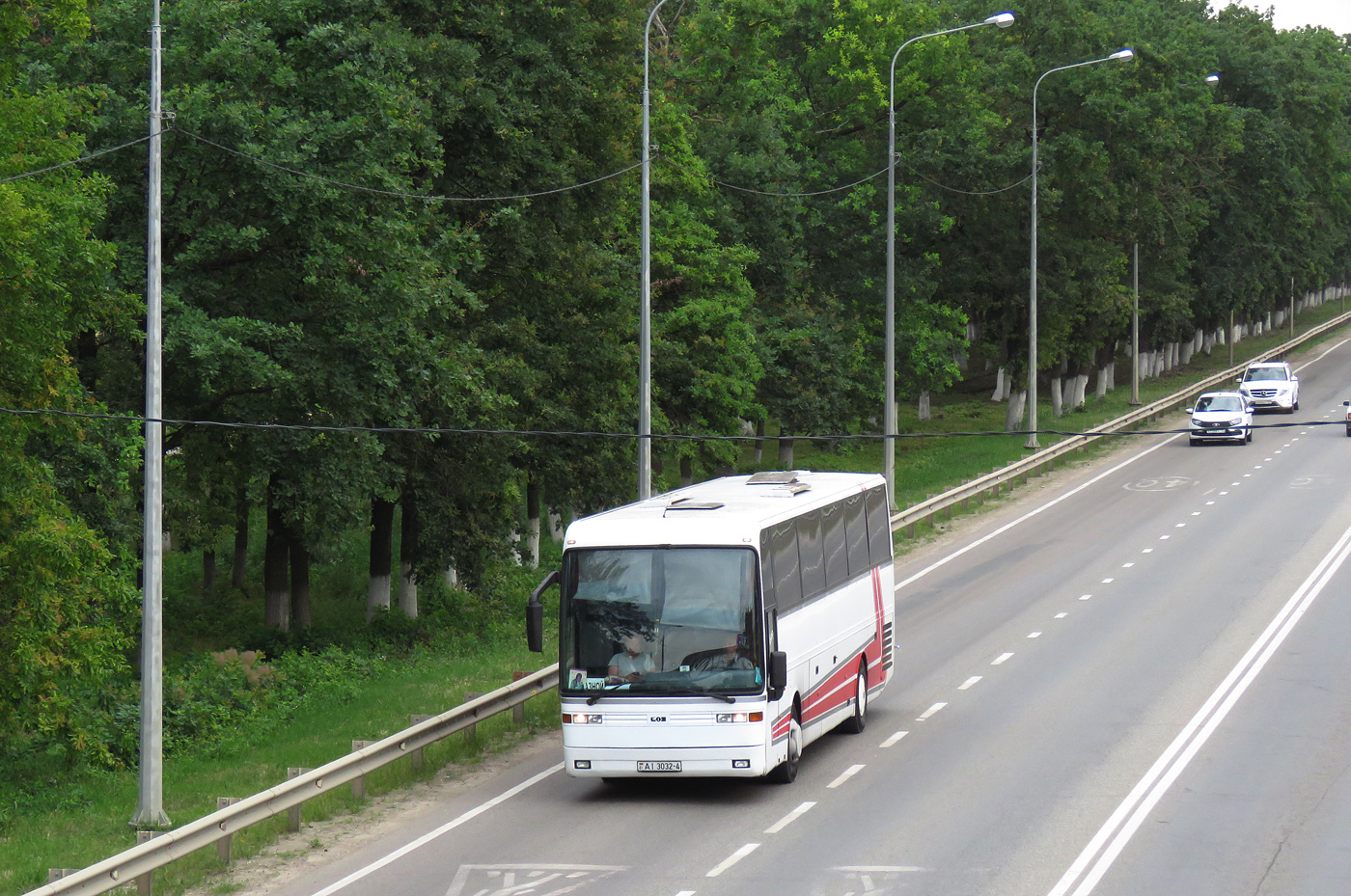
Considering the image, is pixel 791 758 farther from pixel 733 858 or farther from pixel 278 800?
Answer: pixel 278 800

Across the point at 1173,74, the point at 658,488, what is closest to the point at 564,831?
the point at 658,488

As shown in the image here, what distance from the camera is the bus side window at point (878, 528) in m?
21.3

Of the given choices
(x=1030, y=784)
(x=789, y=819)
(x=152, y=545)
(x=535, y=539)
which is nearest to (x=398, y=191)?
(x=152, y=545)

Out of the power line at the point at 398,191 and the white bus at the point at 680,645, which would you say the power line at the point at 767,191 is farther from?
the white bus at the point at 680,645

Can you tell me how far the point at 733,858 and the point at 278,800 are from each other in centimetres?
433

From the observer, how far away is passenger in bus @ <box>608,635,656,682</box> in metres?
16.0

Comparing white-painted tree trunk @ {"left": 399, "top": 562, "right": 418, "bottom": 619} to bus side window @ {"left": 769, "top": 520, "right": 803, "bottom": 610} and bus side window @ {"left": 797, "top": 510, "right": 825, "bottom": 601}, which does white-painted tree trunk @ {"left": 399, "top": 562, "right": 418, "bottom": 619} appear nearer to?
bus side window @ {"left": 797, "top": 510, "right": 825, "bottom": 601}

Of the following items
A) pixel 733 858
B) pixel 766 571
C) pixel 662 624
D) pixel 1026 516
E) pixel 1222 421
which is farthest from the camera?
pixel 1222 421

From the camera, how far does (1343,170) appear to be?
280 ft

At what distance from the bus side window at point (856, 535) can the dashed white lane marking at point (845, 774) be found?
3207mm

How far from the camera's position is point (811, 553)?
60.0 ft

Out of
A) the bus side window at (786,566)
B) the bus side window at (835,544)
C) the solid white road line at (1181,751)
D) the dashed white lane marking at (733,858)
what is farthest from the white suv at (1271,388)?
the dashed white lane marking at (733,858)

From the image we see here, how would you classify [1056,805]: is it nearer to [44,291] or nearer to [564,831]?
[564,831]

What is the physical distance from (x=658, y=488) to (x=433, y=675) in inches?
656
